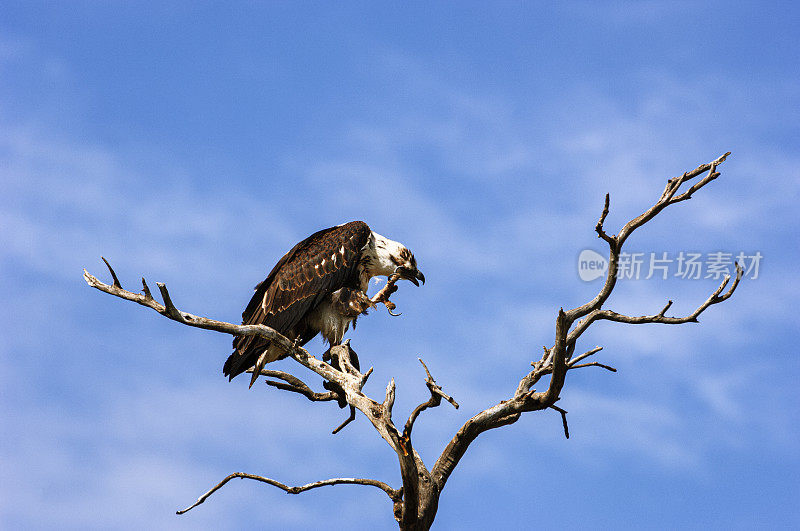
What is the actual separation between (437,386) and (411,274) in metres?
2.73

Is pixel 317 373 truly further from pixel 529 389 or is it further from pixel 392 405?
pixel 529 389

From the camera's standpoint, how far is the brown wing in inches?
345

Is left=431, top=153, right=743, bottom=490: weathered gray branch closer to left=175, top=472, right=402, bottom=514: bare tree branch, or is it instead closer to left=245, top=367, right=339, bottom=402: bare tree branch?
left=175, top=472, right=402, bottom=514: bare tree branch

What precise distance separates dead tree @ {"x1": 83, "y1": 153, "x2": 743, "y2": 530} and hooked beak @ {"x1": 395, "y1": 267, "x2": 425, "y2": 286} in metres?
2.04

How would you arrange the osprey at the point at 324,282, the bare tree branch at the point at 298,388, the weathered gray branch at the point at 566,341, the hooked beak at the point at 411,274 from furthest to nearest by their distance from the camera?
the hooked beak at the point at 411,274 < the osprey at the point at 324,282 < the bare tree branch at the point at 298,388 < the weathered gray branch at the point at 566,341

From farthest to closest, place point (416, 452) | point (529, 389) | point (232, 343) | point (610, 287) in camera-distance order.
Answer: point (232, 343) < point (529, 389) < point (416, 452) < point (610, 287)

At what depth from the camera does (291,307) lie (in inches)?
345

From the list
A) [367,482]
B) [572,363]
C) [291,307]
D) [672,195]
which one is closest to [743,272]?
[672,195]

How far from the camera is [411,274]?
30.6ft

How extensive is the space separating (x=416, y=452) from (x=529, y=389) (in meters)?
1.31

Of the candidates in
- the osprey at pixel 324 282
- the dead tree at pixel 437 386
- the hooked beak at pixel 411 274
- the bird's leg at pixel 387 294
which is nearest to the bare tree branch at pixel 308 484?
the dead tree at pixel 437 386

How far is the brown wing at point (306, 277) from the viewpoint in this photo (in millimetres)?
8766

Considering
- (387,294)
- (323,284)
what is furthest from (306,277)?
(387,294)

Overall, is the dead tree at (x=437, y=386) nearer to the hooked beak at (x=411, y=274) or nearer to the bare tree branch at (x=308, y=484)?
the bare tree branch at (x=308, y=484)
